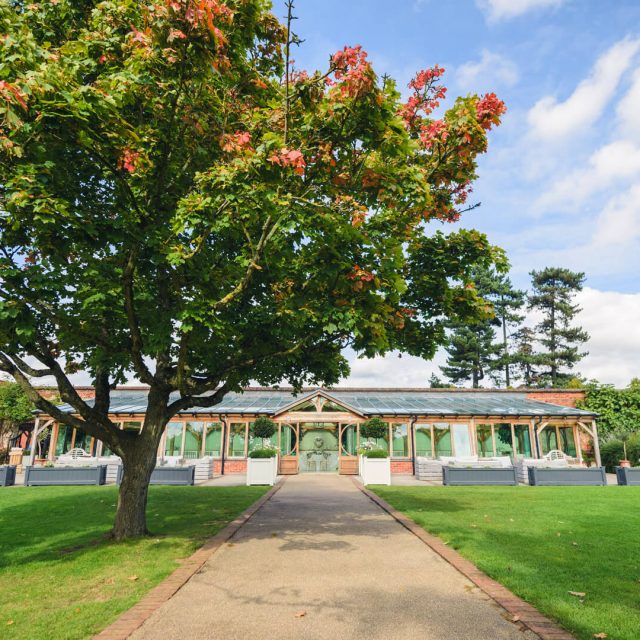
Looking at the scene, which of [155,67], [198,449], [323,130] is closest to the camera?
[155,67]

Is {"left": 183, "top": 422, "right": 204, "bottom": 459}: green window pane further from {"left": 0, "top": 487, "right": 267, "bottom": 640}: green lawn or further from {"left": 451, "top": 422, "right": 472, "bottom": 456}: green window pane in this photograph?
{"left": 451, "top": 422, "right": 472, "bottom": 456}: green window pane

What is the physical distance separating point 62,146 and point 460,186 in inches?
258

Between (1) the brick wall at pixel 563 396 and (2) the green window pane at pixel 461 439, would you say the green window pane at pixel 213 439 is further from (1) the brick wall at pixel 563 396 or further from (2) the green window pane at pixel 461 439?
(1) the brick wall at pixel 563 396

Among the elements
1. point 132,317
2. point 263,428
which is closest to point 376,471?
point 263,428

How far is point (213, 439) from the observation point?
80.6 ft

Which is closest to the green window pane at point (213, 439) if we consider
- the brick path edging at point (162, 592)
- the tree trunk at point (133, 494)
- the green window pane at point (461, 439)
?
the green window pane at point (461, 439)

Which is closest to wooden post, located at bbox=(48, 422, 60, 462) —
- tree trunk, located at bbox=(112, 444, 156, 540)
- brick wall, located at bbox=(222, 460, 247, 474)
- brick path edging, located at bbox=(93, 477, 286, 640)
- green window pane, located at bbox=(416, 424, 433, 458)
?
brick wall, located at bbox=(222, 460, 247, 474)

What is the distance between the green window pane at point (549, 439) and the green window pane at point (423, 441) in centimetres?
716

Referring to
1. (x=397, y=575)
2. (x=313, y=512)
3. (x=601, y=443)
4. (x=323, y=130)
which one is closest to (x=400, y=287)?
(x=323, y=130)

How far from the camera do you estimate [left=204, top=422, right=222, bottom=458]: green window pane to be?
80.1 ft

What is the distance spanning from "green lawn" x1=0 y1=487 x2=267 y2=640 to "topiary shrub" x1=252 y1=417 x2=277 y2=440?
8.87 meters

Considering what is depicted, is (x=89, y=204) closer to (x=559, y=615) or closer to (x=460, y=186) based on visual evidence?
(x=460, y=186)

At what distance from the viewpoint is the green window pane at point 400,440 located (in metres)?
24.5

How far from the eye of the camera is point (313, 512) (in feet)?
37.8
